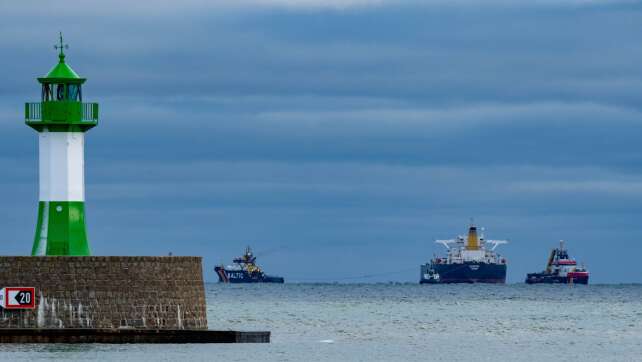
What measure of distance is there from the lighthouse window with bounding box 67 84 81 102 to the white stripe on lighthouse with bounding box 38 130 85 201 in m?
1.02

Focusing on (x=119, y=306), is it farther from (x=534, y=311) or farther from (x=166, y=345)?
(x=534, y=311)

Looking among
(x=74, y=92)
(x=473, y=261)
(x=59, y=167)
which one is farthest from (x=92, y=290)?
(x=473, y=261)

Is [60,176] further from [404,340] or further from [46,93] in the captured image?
[404,340]

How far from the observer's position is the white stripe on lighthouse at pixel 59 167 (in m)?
39.4

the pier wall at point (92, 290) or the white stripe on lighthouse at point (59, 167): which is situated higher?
the white stripe on lighthouse at point (59, 167)

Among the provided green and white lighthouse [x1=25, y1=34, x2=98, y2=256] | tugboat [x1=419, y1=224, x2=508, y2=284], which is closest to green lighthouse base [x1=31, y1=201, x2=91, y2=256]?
green and white lighthouse [x1=25, y1=34, x2=98, y2=256]

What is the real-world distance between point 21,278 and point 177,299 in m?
3.93

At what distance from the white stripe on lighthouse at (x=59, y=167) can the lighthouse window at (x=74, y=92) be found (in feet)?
3.35

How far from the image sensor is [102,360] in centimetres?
3753

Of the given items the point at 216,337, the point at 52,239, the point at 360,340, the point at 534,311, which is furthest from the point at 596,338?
the point at 534,311

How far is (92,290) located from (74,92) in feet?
17.8

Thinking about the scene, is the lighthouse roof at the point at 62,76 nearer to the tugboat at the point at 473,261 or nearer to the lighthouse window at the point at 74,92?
the lighthouse window at the point at 74,92

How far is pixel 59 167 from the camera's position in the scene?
39375 mm

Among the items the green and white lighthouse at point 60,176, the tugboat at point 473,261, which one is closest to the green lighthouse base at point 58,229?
the green and white lighthouse at point 60,176
